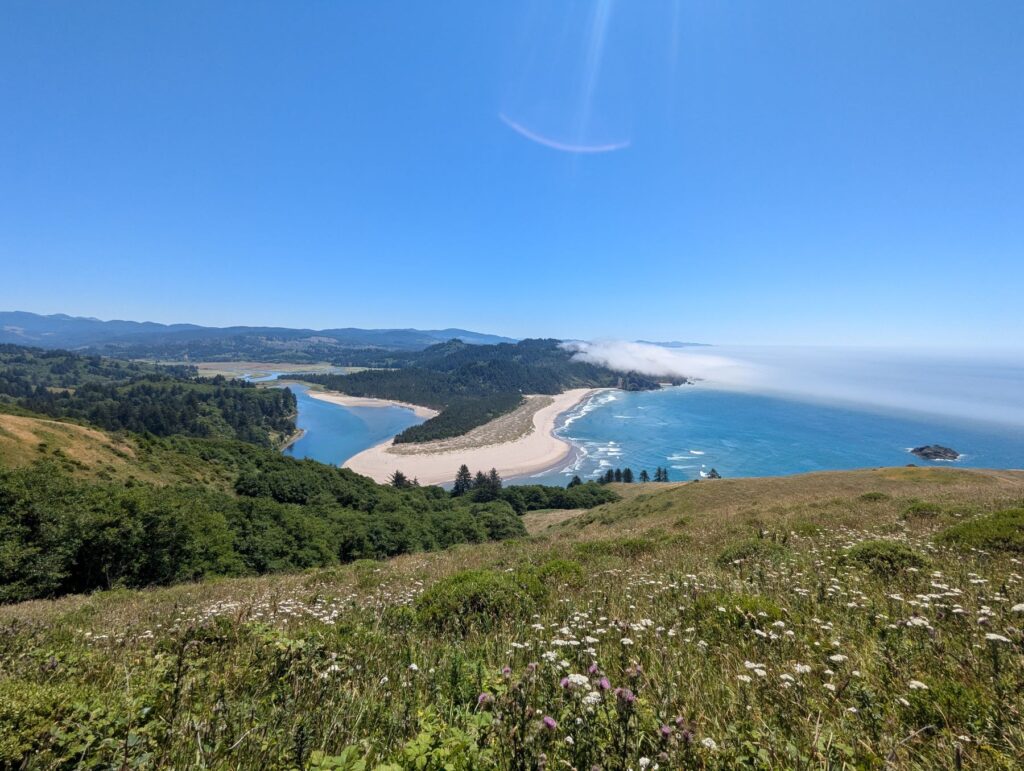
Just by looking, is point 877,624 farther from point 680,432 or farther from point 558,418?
point 558,418

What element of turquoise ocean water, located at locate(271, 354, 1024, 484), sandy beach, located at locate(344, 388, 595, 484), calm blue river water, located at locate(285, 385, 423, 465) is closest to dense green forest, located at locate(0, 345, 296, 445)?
calm blue river water, located at locate(285, 385, 423, 465)

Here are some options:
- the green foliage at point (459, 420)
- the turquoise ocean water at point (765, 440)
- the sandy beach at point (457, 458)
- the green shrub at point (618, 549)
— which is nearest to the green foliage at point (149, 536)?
the green shrub at point (618, 549)

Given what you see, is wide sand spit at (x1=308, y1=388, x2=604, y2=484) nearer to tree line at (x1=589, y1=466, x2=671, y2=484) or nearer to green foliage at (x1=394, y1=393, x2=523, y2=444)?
green foliage at (x1=394, y1=393, x2=523, y2=444)

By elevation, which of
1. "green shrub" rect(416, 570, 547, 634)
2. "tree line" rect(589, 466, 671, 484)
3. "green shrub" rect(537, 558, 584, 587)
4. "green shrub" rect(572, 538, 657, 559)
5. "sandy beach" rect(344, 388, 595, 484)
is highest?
"green shrub" rect(416, 570, 547, 634)

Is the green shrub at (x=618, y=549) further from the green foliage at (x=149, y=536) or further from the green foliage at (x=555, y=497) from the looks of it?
the green foliage at (x=555, y=497)

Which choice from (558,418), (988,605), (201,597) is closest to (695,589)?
(988,605)

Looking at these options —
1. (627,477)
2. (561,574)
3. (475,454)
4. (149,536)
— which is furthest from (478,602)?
(475,454)
